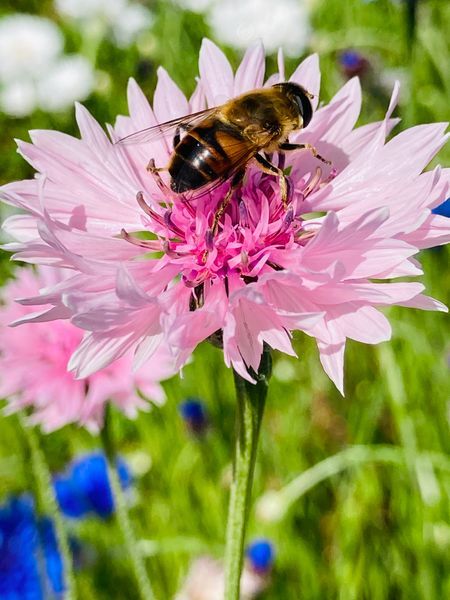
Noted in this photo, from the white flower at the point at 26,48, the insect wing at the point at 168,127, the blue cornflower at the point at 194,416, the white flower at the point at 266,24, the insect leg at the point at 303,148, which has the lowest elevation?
the blue cornflower at the point at 194,416

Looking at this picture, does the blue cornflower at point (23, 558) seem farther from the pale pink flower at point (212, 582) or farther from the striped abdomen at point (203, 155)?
the striped abdomen at point (203, 155)

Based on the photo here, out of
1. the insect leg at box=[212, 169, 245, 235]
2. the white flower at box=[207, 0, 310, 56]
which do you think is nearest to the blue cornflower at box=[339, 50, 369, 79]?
the white flower at box=[207, 0, 310, 56]

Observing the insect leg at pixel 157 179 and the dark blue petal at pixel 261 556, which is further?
the dark blue petal at pixel 261 556

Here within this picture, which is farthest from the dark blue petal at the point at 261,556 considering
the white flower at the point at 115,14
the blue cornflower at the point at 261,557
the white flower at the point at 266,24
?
the white flower at the point at 115,14

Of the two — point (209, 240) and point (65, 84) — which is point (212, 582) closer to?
point (209, 240)

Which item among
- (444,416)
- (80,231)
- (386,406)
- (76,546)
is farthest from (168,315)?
(386,406)

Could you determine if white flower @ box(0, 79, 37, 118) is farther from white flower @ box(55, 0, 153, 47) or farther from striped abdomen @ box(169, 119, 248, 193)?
striped abdomen @ box(169, 119, 248, 193)

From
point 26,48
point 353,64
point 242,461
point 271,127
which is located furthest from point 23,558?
point 26,48
